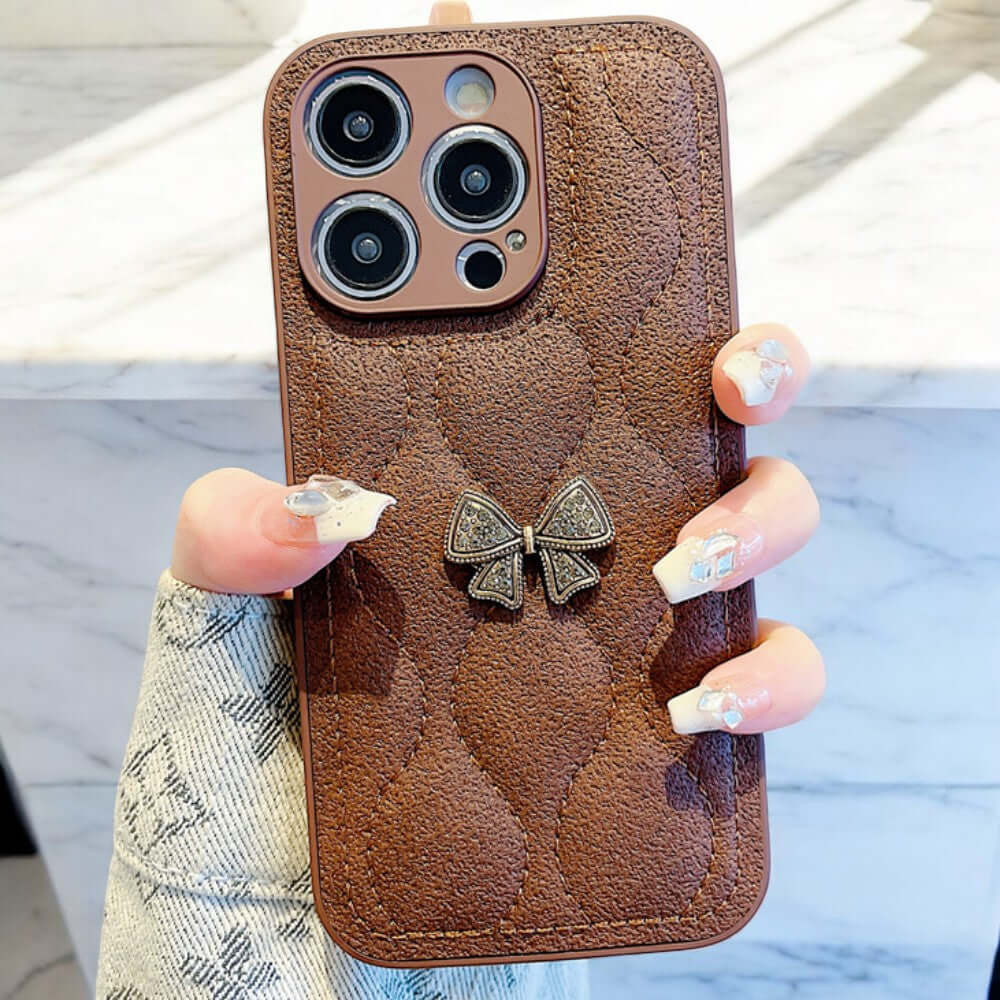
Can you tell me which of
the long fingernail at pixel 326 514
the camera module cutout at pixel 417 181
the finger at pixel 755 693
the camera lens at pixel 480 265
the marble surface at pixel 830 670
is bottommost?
the marble surface at pixel 830 670

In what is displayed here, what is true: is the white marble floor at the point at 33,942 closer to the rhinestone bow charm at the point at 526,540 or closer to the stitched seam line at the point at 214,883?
the stitched seam line at the point at 214,883

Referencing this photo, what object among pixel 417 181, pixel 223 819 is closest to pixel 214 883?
pixel 223 819

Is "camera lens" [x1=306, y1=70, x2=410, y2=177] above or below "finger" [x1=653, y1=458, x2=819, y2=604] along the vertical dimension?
above

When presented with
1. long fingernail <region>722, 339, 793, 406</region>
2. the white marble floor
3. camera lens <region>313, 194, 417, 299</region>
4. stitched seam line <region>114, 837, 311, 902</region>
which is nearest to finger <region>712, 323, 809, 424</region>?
long fingernail <region>722, 339, 793, 406</region>

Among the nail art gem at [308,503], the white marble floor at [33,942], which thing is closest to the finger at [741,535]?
the nail art gem at [308,503]

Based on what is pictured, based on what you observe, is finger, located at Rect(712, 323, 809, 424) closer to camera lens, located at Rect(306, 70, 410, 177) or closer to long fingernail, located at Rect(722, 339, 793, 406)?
long fingernail, located at Rect(722, 339, 793, 406)

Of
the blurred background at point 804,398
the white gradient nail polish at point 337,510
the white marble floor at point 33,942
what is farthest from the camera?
the white marble floor at point 33,942

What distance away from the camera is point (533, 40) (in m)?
0.29

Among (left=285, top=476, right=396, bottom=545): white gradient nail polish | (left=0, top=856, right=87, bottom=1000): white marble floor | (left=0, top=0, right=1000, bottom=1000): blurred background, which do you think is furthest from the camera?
(left=0, top=856, right=87, bottom=1000): white marble floor

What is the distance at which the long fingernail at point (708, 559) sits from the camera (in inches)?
11.3

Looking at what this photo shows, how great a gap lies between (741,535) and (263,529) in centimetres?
15

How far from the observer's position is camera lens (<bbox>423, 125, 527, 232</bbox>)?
294 mm

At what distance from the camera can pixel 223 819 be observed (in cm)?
32

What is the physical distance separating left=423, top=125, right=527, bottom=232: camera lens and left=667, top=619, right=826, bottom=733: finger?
16 centimetres
